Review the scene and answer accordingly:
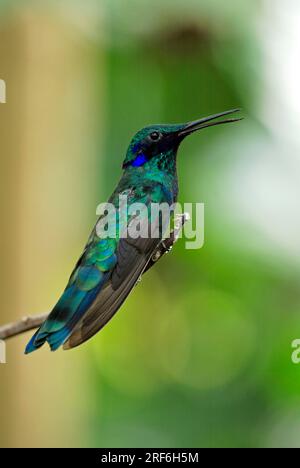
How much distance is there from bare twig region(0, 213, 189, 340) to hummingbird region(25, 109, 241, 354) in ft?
0.04

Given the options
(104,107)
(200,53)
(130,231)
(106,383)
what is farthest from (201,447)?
(200,53)

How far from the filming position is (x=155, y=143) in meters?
1.25

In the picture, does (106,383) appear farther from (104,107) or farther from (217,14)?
(217,14)

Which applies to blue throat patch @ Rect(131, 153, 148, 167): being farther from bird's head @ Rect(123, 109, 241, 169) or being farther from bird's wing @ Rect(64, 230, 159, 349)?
bird's wing @ Rect(64, 230, 159, 349)

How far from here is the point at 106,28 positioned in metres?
1.57

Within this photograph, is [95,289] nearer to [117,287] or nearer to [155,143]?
[117,287]

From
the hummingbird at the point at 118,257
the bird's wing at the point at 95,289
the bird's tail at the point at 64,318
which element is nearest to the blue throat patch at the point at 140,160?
the hummingbird at the point at 118,257

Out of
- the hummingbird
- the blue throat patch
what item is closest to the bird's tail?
the hummingbird

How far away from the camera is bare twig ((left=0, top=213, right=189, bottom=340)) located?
80cm

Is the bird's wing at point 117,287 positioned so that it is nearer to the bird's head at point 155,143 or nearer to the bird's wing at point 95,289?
the bird's wing at point 95,289

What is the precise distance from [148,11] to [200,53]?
193 millimetres

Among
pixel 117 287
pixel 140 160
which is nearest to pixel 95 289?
pixel 117 287

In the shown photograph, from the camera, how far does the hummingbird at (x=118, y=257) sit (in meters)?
0.85

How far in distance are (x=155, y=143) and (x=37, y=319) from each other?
458 millimetres
